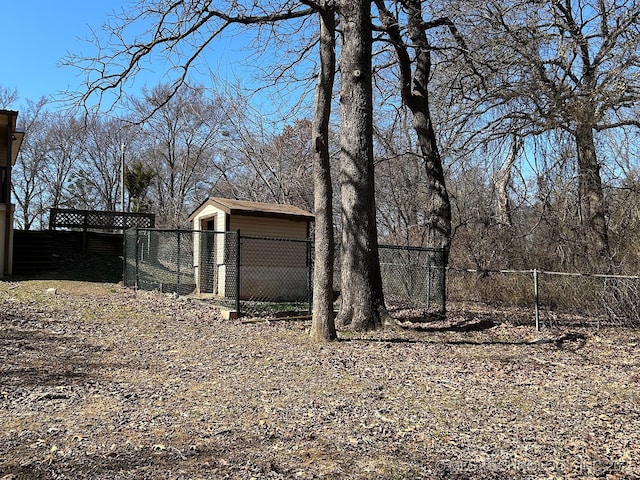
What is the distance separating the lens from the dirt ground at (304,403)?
3.30 metres

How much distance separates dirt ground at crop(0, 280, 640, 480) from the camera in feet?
10.8

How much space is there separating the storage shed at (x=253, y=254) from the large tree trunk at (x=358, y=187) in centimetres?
382

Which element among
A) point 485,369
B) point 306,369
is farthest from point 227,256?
point 485,369

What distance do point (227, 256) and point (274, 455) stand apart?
347 inches

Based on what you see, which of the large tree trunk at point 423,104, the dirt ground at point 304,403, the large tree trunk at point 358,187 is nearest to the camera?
the dirt ground at point 304,403

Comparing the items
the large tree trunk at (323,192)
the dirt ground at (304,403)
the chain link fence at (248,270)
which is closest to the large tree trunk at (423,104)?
the chain link fence at (248,270)

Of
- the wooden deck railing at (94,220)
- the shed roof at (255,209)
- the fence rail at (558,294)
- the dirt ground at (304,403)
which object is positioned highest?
the wooden deck railing at (94,220)

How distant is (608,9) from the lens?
981 cm

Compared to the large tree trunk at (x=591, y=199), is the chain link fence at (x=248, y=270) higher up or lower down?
lower down

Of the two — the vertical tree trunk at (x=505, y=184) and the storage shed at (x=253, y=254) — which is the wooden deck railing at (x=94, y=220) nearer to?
the storage shed at (x=253, y=254)

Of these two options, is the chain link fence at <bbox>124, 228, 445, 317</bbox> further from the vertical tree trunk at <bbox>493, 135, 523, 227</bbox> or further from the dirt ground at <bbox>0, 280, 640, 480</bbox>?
the dirt ground at <bbox>0, 280, 640, 480</bbox>

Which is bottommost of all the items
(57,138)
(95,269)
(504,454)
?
(504,454)

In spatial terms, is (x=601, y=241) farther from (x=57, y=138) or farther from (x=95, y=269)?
(x=57, y=138)

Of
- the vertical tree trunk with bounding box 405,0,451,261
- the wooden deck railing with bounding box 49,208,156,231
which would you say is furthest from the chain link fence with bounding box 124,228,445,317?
the wooden deck railing with bounding box 49,208,156,231
